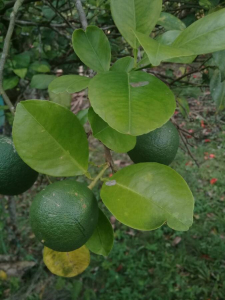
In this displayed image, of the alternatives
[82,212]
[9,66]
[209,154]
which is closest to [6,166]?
[82,212]

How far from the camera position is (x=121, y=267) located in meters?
2.63

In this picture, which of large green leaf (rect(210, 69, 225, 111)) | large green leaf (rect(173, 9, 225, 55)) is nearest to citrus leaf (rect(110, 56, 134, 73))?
large green leaf (rect(173, 9, 225, 55))

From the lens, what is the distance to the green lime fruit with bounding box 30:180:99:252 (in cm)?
68

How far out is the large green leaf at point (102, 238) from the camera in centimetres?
76

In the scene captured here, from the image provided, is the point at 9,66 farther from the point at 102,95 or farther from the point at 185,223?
the point at 185,223

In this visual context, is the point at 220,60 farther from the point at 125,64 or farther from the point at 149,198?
the point at 149,198

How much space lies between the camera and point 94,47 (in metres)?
0.77

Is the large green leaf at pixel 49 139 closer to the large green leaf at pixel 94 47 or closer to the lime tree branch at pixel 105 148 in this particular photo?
the lime tree branch at pixel 105 148

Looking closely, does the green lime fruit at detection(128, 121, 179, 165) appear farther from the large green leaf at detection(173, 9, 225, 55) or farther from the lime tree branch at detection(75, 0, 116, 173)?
the large green leaf at detection(173, 9, 225, 55)

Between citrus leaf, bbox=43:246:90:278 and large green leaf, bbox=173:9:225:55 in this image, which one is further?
citrus leaf, bbox=43:246:90:278

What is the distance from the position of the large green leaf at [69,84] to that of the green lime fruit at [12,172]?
20 cm

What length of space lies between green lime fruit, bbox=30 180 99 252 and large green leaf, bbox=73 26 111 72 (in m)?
0.28

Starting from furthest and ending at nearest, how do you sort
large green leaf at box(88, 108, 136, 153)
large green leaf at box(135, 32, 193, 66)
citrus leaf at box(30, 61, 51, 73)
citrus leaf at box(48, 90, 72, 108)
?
citrus leaf at box(30, 61, 51, 73) → citrus leaf at box(48, 90, 72, 108) → large green leaf at box(88, 108, 136, 153) → large green leaf at box(135, 32, 193, 66)

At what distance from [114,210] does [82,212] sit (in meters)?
0.09
